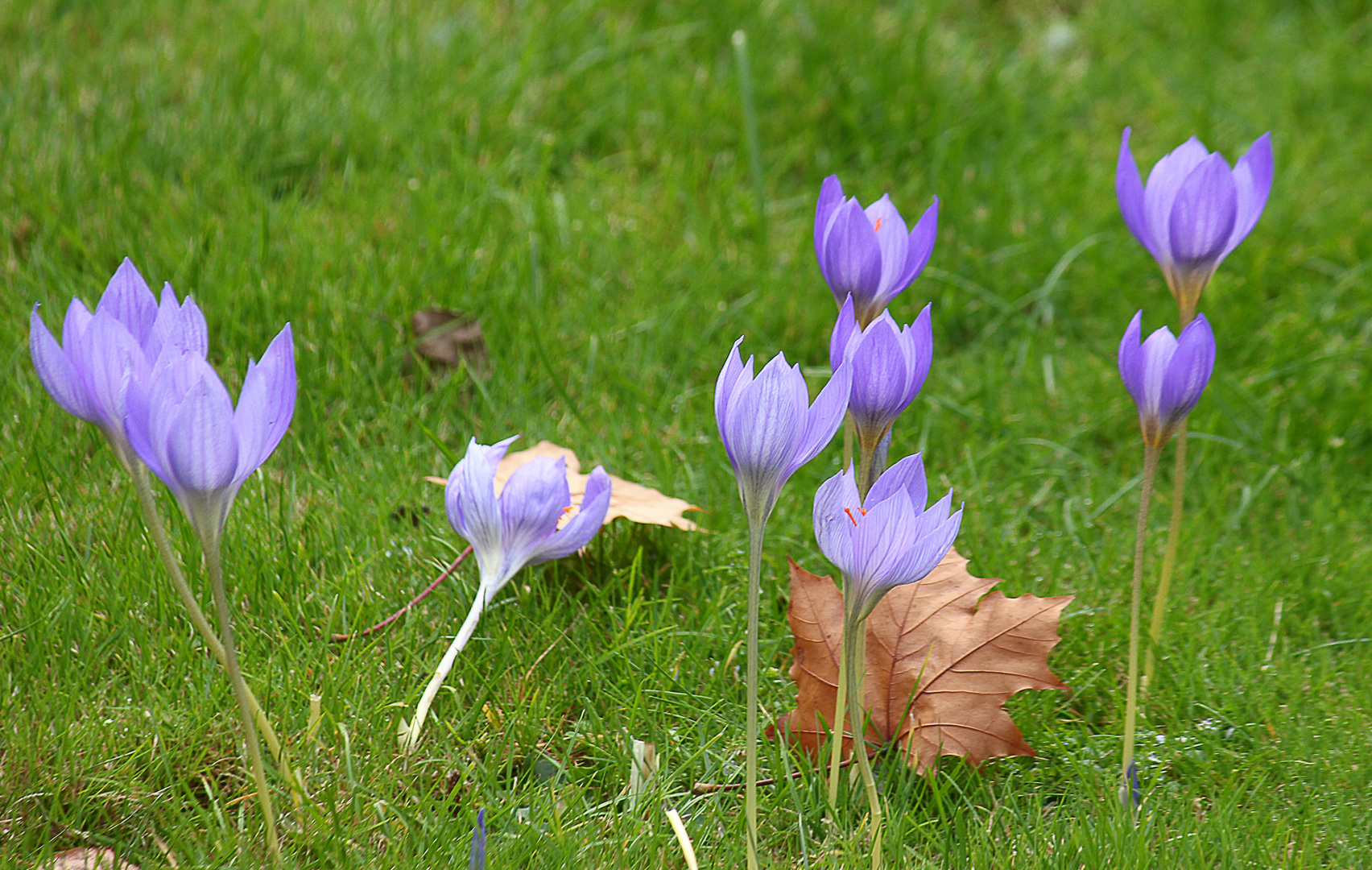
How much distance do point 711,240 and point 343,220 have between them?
0.91 metres

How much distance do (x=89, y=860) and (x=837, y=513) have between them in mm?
1030

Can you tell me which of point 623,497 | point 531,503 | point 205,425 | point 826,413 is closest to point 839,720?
point 826,413

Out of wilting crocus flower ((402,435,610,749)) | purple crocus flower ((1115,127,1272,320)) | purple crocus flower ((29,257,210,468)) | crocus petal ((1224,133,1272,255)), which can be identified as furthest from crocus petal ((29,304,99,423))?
crocus petal ((1224,133,1272,255))

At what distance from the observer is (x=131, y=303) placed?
1.32 metres

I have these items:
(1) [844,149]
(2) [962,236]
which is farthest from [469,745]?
(1) [844,149]

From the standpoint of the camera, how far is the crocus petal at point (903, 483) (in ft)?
4.40

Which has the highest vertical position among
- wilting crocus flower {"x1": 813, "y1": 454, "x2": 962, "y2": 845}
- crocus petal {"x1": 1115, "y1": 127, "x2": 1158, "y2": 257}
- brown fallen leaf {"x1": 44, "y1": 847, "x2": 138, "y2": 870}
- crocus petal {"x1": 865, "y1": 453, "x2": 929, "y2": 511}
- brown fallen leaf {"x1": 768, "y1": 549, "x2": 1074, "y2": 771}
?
crocus petal {"x1": 1115, "y1": 127, "x2": 1158, "y2": 257}

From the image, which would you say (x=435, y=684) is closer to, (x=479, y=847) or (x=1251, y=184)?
(x=479, y=847)

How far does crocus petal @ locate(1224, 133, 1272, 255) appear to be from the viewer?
1662mm

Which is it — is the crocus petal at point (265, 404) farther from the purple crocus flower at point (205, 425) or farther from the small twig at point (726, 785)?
the small twig at point (726, 785)

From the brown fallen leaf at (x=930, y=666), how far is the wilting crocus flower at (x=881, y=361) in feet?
1.04

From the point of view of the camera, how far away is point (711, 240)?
3.01 metres

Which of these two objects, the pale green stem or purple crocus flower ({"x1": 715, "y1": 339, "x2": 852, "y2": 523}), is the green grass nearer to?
the pale green stem

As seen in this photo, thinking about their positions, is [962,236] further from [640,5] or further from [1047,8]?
[1047,8]
